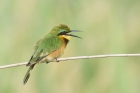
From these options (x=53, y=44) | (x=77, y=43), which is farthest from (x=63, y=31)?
(x=77, y=43)

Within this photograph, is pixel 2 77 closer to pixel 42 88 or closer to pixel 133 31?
pixel 42 88

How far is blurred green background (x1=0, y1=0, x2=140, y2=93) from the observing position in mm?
3414

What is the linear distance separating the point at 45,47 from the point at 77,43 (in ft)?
2.19

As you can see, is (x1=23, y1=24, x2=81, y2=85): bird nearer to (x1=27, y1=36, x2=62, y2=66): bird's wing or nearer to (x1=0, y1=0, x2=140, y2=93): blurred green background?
(x1=27, y1=36, x2=62, y2=66): bird's wing

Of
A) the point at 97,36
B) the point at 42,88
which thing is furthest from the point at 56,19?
the point at 42,88

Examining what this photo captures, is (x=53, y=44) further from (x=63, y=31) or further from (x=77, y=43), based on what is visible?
(x=77, y=43)

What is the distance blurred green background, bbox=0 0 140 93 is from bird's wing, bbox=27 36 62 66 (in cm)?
46

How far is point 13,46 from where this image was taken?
3.43 metres

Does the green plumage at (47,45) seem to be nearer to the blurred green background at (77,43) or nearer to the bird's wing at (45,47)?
the bird's wing at (45,47)

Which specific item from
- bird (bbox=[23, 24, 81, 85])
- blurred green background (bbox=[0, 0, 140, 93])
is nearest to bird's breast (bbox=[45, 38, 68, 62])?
bird (bbox=[23, 24, 81, 85])

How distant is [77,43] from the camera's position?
3.53m

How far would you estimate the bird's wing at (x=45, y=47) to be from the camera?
277 centimetres

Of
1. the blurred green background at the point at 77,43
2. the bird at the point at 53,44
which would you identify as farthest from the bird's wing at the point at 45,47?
the blurred green background at the point at 77,43

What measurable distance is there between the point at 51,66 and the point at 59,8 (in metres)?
0.51
